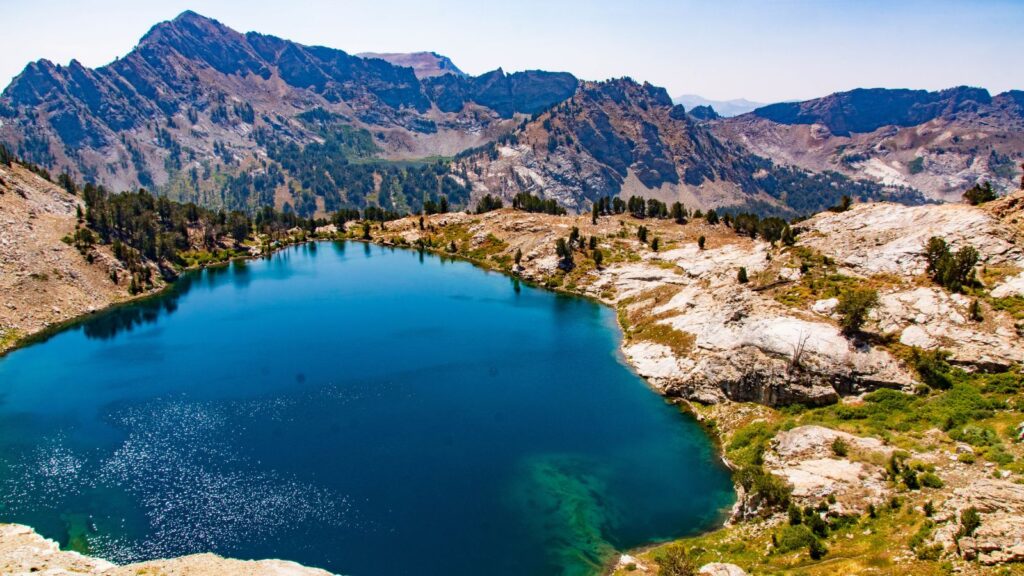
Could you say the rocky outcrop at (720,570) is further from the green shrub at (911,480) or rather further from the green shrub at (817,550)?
the green shrub at (911,480)

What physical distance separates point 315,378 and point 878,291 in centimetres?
8616

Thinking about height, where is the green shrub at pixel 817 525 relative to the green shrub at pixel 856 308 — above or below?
below

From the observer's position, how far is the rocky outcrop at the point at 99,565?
141 feet

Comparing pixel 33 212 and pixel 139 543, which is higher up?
pixel 33 212

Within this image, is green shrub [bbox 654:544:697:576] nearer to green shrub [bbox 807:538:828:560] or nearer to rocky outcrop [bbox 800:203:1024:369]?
green shrub [bbox 807:538:828:560]

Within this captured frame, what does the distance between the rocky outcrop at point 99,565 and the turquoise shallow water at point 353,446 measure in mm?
3124

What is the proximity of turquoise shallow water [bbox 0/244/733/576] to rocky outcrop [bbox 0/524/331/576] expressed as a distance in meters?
3.12

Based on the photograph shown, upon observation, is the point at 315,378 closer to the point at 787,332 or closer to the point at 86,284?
the point at 787,332

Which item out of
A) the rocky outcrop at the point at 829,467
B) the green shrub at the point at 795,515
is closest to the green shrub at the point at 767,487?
the rocky outcrop at the point at 829,467

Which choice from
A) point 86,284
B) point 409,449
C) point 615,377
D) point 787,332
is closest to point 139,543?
point 409,449

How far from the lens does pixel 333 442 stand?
230 feet

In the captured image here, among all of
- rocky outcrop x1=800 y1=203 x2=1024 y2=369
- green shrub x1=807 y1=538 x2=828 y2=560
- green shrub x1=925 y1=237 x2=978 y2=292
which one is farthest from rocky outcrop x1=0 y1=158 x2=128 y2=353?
green shrub x1=925 y1=237 x2=978 y2=292

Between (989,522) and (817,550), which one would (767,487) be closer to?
(817,550)

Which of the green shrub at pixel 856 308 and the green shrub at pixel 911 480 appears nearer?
the green shrub at pixel 911 480
